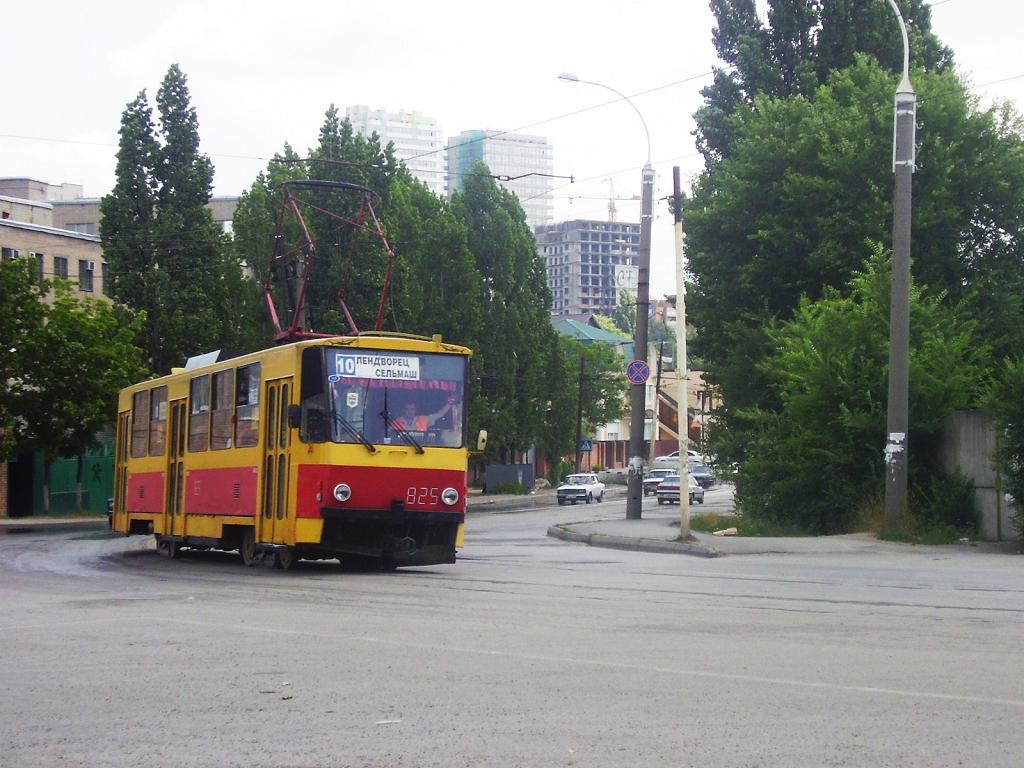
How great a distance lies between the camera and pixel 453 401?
68.4ft

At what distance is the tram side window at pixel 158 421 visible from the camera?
26391 mm

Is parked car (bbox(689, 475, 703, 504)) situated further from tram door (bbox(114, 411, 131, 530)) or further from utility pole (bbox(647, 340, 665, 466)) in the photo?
tram door (bbox(114, 411, 131, 530))

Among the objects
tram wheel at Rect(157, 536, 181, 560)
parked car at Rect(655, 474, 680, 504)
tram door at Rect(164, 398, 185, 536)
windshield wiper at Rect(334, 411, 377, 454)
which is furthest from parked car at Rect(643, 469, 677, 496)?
windshield wiper at Rect(334, 411, 377, 454)

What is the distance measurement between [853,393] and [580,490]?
39.8 m

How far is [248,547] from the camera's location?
2228 cm

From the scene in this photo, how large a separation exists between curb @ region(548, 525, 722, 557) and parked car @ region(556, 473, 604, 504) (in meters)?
34.3

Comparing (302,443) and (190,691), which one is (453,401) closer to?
(302,443)

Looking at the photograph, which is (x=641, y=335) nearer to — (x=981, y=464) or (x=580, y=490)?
(x=981, y=464)

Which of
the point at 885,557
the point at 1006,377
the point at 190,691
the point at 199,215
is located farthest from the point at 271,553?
the point at 199,215

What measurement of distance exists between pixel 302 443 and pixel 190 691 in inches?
414

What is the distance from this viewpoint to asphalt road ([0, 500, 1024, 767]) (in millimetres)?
7477

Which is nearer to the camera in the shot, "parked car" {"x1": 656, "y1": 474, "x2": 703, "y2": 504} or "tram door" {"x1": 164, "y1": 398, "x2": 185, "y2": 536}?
"tram door" {"x1": 164, "y1": 398, "x2": 185, "y2": 536}

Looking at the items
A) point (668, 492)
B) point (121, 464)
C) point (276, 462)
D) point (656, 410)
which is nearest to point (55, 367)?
point (121, 464)

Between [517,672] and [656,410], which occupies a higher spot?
[656,410]
